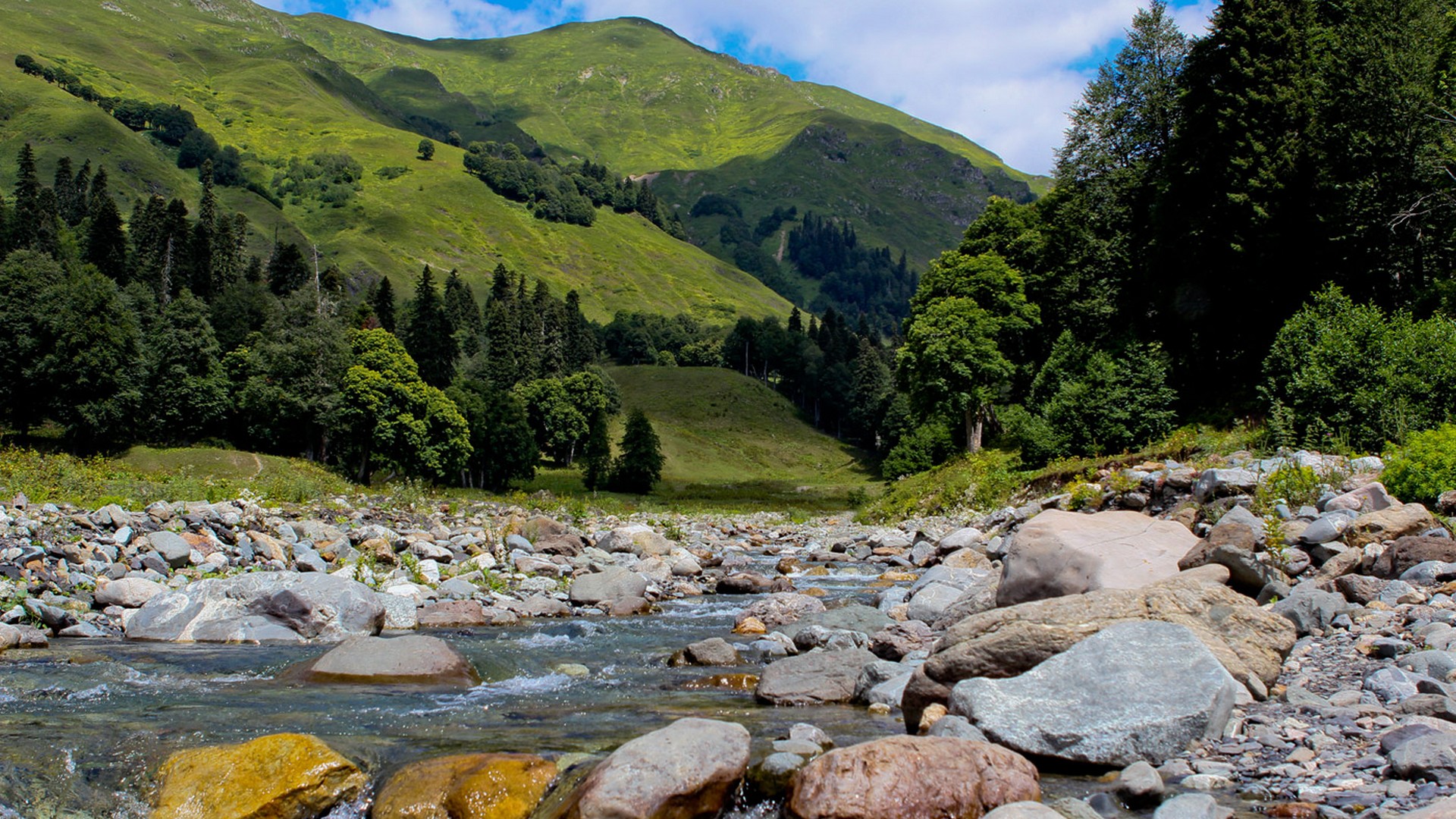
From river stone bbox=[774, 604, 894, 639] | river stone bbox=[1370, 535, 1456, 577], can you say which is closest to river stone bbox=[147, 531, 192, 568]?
river stone bbox=[774, 604, 894, 639]

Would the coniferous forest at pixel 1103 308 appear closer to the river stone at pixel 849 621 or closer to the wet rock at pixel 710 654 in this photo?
the river stone at pixel 849 621

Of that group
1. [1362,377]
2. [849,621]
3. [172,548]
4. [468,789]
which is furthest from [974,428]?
[468,789]

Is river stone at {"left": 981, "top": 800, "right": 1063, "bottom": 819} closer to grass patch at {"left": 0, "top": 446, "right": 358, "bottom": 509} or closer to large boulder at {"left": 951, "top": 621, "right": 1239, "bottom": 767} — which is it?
large boulder at {"left": 951, "top": 621, "right": 1239, "bottom": 767}

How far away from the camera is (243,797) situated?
7496mm

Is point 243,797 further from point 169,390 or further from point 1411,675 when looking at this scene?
point 169,390

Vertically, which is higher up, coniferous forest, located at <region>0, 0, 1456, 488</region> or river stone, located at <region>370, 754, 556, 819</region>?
coniferous forest, located at <region>0, 0, 1456, 488</region>

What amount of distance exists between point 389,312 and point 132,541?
94664 mm

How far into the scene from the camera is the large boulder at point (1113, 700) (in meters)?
7.80

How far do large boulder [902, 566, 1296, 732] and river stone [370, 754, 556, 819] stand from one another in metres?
4.09

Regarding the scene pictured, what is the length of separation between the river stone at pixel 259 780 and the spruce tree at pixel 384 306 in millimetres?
103229

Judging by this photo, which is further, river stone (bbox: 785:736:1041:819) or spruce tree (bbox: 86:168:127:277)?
spruce tree (bbox: 86:168:127:277)

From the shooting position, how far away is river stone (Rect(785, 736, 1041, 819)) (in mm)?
6824

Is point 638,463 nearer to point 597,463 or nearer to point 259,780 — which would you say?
point 597,463

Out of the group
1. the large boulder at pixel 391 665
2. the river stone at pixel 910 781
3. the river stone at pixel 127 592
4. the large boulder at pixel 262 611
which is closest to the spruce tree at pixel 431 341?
the river stone at pixel 127 592
